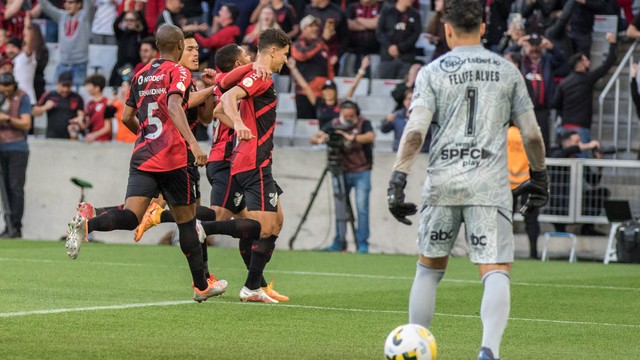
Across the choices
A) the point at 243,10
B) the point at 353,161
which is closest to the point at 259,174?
the point at 353,161

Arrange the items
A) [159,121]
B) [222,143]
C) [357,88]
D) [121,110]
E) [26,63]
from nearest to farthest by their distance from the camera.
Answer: [159,121] → [222,143] → [121,110] → [357,88] → [26,63]

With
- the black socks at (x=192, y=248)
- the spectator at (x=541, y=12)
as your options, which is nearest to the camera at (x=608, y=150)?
the spectator at (x=541, y=12)

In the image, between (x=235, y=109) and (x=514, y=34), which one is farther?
(x=514, y=34)

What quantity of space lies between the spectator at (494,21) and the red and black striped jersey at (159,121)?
38.0 ft

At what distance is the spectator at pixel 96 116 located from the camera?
68.6 ft

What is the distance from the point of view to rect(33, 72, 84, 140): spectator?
70.5 ft

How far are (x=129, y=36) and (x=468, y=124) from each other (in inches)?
669

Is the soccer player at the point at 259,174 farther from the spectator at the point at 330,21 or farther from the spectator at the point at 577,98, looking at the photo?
the spectator at the point at 330,21

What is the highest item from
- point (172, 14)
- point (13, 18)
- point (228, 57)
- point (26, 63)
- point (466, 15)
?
point (466, 15)

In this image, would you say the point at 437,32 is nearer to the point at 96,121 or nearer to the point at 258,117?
the point at 96,121

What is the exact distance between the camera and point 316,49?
21.2 meters

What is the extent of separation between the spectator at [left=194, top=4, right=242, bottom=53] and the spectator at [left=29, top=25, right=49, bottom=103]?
11.7 ft

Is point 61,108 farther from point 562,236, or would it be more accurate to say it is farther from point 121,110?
point 562,236

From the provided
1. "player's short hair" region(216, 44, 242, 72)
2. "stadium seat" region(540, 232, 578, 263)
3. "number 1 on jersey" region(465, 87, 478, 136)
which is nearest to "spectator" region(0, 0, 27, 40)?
"stadium seat" region(540, 232, 578, 263)
